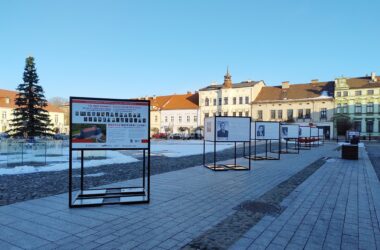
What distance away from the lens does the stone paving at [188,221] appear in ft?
14.4

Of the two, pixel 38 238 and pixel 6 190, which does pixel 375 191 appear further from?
pixel 6 190

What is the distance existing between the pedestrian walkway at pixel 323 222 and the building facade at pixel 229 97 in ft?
178

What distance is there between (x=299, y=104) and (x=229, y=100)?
49.0 ft

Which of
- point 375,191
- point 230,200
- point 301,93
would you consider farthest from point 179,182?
point 301,93

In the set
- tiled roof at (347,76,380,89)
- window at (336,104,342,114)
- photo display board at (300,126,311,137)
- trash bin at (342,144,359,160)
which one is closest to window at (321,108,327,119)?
window at (336,104,342,114)

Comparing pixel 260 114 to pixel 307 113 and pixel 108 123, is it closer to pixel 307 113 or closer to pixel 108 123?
pixel 307 113

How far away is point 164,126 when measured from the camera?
72.1m

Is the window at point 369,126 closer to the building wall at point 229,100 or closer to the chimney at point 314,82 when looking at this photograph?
the chimney at point 314,82

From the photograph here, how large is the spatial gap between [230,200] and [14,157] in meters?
13.9

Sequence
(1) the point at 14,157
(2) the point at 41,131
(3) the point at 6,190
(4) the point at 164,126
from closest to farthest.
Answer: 1. (3) the point at 6,190
2. (1) the point at 14,157
3. (2) the point at 41,131
4. (4) the point at 164,126

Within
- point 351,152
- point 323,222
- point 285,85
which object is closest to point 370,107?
point 285,85

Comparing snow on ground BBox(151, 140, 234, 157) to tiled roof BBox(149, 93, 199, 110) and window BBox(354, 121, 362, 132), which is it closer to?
window BBox(354, 121, 362, 132)

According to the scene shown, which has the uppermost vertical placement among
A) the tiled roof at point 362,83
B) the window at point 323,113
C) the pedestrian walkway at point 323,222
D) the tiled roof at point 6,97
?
the tiled roof at point 362,83

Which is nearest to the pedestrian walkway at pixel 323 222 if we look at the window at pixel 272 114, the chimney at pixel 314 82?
the window at pixel 272 114
